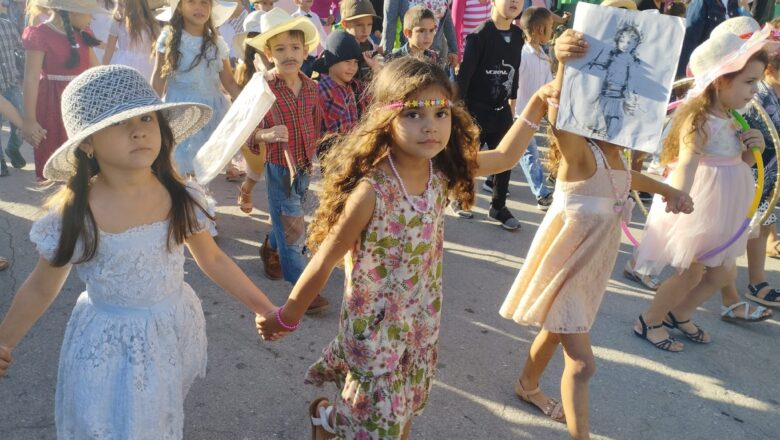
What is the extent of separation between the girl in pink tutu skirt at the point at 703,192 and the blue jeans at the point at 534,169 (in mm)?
2008

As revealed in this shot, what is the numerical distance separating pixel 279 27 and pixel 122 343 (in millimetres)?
2319

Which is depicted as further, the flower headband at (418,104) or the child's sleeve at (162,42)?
the child's sleeve at (162,42)

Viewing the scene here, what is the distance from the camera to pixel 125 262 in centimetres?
209

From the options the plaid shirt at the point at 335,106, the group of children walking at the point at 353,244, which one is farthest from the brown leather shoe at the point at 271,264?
the group of children walking at the point at 353,244

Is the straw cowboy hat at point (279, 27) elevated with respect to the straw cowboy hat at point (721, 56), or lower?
lower

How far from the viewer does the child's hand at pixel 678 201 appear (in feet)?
9.60

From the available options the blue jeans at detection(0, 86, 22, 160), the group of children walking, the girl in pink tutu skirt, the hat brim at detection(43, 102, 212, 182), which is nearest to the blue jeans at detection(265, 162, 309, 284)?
the group of children walking

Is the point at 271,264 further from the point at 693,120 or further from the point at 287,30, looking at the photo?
the point at 693,120

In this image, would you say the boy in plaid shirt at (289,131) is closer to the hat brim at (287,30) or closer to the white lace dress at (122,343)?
the hat brim at (287,30)

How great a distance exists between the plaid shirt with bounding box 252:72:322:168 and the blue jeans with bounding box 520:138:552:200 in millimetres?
2538

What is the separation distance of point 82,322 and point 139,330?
20 centimetres

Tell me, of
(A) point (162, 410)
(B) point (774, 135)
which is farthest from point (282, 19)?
(B) point (774, 135)

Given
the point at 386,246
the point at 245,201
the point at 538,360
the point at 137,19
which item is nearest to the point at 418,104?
the point at 386,246

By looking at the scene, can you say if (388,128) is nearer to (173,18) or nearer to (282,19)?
(282,19)
